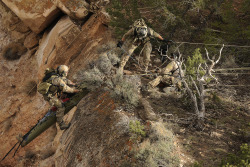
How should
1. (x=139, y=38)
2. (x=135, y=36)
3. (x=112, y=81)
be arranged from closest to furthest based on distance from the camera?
(x=112, y=81) → (x=139, y=38) → (x=135, y=36)

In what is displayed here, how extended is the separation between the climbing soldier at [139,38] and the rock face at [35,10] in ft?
15.0

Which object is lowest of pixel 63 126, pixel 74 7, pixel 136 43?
pixel 63 126

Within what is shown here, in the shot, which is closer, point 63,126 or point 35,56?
point 63,126

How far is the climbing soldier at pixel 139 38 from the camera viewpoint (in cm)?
802

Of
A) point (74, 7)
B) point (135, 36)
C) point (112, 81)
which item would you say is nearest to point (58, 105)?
point (112, 81)

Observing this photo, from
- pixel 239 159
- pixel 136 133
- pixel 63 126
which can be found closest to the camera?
pixel 239 159

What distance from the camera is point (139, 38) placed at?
325 inches

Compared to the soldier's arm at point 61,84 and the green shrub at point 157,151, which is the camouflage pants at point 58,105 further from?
the green shrub at point 157,151

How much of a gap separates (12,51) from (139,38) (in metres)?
8.84

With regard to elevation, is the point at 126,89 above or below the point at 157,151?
above

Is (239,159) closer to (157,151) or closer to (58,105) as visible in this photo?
(157,151)

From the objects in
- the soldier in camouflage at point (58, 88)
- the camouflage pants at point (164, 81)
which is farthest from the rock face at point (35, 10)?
the camouflage pants at point (164, 81)

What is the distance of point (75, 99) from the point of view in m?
7.36

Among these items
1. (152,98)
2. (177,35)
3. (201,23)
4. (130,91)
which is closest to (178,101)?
(152,98)
